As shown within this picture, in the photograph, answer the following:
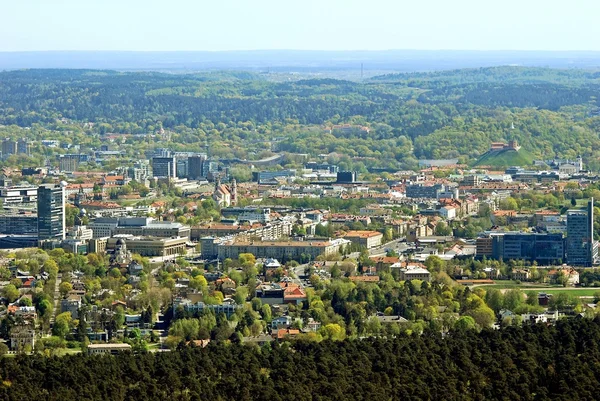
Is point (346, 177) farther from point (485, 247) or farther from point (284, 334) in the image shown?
point (284, 334)

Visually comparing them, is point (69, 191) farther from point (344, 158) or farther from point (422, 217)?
point (344, 158)

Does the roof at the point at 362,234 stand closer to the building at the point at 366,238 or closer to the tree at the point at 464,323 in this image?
the building at the point at 366,238

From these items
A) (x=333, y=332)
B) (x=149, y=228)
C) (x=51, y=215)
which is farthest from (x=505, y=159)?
(x=333, y=332)

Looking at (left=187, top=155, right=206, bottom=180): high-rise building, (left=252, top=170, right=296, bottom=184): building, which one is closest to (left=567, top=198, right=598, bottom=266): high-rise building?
(left=252, top=170, right=296, bottom=184): building

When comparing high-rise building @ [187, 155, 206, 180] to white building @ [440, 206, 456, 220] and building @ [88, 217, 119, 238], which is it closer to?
white building @ [440, 206, 456, 220]

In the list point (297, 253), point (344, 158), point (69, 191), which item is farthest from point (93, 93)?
point (297, 253)

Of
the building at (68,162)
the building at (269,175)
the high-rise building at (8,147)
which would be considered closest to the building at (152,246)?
the building at (269,175)
